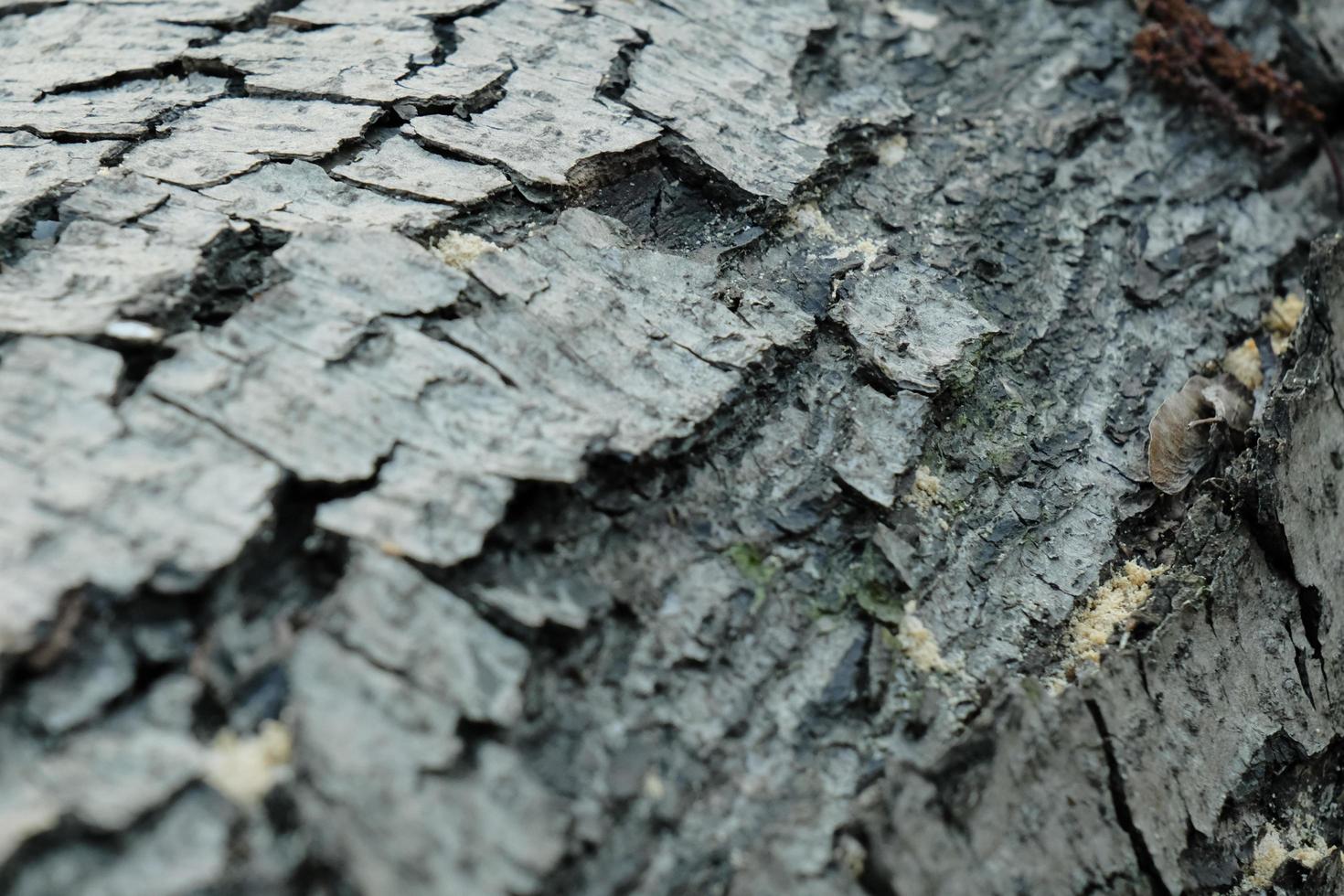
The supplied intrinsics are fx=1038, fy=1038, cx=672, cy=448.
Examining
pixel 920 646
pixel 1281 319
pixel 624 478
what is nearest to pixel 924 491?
pixel 920 646

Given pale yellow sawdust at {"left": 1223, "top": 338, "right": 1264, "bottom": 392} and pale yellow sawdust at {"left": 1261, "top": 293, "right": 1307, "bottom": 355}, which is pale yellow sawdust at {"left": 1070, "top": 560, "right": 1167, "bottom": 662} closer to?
pale yellow sawdust at {"left": 1223, "top": 338, "right": 1264, "bottom": 392}

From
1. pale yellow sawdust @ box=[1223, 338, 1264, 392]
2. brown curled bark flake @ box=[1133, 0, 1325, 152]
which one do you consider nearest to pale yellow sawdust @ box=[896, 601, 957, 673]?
pale yellow sawdust @ box=[1223, 338, 1264, 392]

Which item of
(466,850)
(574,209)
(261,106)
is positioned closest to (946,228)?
(574,209)

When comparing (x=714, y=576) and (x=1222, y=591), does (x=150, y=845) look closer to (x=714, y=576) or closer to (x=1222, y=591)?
(x=714, y=576)

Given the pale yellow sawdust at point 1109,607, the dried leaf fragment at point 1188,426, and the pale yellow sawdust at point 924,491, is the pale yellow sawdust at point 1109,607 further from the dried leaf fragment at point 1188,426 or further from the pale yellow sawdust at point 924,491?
the pale yellow sawdust at point 924,491

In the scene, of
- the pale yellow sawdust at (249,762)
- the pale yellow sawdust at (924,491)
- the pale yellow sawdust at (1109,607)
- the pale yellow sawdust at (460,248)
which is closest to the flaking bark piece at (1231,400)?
the pale yellow sawdust at (1109,607)

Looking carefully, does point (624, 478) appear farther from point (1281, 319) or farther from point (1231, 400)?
point (1281, 319)
